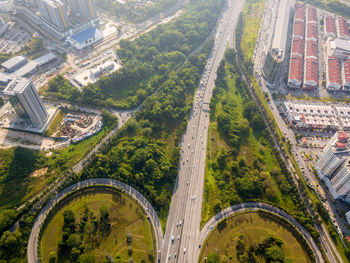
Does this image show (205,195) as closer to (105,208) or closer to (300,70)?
(105,208)

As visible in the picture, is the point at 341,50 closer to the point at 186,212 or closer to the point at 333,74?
the point at 333,74

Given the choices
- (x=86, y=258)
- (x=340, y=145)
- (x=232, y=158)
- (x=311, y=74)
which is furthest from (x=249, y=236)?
(x=311, y=74)

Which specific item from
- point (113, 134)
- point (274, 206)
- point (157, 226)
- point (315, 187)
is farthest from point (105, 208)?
point (315, 187)

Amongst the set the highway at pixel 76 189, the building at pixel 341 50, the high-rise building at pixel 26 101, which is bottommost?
the highway at pixel 76 189

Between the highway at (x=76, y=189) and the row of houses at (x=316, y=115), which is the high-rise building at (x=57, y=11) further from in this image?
the row of houses at (x=316, y=115)

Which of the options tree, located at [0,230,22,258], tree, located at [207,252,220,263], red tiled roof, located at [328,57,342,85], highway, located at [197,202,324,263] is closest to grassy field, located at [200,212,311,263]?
highway, located at [197,202,324,263]

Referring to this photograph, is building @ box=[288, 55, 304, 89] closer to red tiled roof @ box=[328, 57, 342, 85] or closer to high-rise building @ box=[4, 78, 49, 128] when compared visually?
red tiled roof @ box=[328, 57, 342, 85]

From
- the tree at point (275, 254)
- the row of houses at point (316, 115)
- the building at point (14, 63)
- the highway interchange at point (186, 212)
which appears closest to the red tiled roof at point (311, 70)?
the row of houses at point (316, 115)
